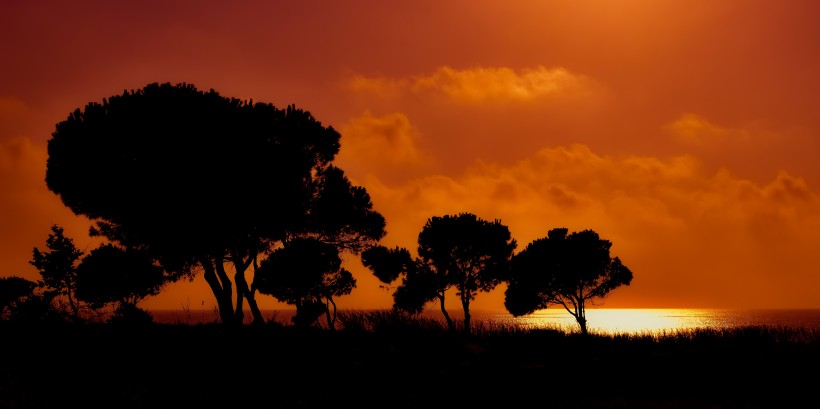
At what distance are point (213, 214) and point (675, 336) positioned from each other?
62.8 ft

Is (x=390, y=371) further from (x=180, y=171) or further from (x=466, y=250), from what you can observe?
(x=466, y=250)

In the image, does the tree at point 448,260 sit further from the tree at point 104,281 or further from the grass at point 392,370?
the grass at point 392,370

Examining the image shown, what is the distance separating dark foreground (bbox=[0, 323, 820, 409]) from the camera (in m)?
12.8

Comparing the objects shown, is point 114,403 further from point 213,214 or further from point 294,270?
point 294,270

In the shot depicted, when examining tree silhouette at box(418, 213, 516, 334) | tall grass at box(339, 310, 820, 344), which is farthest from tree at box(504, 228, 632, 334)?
tall grass at box(339, 310, 820, 344)

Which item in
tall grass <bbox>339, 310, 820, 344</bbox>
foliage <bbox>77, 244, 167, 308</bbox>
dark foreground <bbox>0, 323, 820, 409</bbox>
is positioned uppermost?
foliage <bbox>77, 244, 167, 308</bbox>

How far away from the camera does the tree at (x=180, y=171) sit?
21.9 metres

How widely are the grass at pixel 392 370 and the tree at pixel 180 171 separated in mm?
5199

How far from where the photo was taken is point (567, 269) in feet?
184

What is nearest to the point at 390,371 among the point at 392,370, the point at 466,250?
the point at 392,370

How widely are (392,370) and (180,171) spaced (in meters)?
12.7

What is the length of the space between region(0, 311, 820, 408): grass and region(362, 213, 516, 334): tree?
1370 inches

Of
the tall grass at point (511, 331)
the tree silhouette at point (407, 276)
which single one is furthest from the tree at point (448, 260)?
the tall grass at point (511, 331)

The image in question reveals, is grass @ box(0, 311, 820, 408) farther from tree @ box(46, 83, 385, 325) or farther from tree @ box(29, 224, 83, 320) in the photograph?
tree @ box(29, 224, 83, 320)
